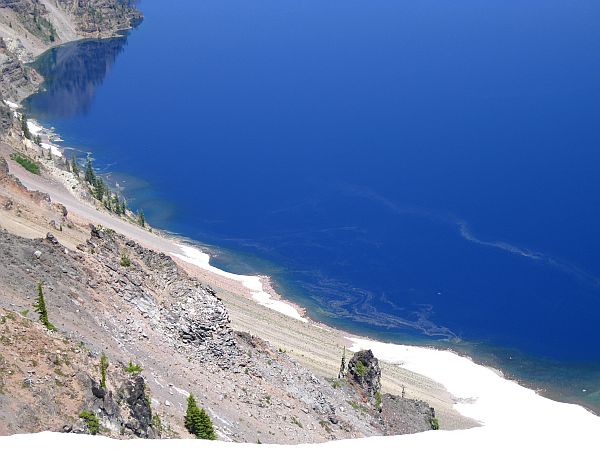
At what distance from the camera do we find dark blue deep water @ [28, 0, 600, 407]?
108 meters

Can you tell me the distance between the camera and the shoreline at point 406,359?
84.2m

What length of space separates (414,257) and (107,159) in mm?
65190

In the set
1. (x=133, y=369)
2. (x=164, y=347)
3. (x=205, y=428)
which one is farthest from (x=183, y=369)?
(x=205, y=428)

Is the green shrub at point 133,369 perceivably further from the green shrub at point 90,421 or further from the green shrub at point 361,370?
the green shrub at point 361,370

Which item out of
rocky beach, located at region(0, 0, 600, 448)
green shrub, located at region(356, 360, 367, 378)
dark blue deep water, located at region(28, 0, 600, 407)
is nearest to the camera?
rocky beach, located at region(0, 0, 600, 448)

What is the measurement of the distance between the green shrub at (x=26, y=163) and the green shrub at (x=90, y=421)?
273ft

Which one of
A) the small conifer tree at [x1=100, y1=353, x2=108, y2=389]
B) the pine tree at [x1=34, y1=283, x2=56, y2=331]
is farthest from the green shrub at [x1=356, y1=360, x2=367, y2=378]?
the pine tree at [x1=34, y1=283, x2=56, y2=331]

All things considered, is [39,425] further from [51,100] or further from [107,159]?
[51,100]

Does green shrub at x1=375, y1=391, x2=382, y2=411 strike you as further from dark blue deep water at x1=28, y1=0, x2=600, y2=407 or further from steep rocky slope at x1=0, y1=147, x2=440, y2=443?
dark blue deep water at x1=28, y1=0, x2=600, y2=407

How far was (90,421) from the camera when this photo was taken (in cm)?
3653

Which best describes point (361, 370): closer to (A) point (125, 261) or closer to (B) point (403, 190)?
(A) point (125, 261)

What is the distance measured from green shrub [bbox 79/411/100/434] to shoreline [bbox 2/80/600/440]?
4160 centimetres

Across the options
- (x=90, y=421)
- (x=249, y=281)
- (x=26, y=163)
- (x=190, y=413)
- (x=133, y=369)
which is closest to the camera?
(x=90, y=421)

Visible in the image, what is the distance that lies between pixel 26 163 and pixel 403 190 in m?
59.0
